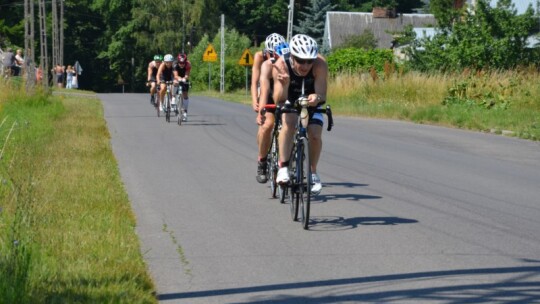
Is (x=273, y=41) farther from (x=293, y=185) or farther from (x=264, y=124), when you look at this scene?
(x=293, y=185)

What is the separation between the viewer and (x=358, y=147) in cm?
1953

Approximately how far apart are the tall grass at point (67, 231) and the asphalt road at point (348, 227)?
0.26m

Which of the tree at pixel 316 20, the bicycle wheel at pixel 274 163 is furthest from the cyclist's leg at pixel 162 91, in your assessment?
the tree at pixel 316 20

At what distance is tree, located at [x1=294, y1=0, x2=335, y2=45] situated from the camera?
103m

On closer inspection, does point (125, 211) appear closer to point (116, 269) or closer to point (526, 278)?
point (116, 269)

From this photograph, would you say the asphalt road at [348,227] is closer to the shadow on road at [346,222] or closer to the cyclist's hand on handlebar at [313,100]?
the shadow on road at [346,222]

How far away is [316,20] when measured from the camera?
10506cm

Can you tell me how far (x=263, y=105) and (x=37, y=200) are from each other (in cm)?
264

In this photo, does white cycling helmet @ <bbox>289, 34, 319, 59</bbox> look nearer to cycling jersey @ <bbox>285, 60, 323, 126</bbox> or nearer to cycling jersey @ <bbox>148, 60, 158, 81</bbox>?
cycling jersey @ <bbox>285, 60, 323, 126</bbox>

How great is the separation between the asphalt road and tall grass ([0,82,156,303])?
255 millimetres

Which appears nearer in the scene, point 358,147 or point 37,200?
point 37,200

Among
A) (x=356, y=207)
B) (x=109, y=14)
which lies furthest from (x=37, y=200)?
(x=109, y=14)

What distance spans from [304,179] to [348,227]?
0.60 meters

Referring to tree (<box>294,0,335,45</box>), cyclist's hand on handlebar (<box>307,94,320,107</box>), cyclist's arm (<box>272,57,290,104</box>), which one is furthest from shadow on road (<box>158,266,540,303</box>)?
tree (<box>294,0,335,45</box>)
